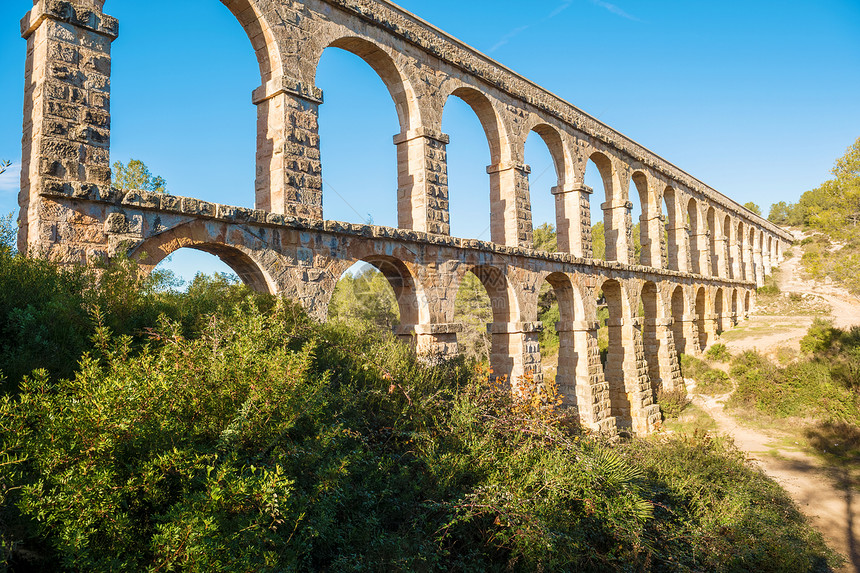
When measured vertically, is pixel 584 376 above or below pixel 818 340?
below

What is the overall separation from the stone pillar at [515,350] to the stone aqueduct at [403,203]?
4 centimetres

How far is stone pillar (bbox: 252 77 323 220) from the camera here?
7.39 m

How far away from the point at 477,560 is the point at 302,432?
173cm

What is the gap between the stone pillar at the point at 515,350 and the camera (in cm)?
1069

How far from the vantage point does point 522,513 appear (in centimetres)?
443

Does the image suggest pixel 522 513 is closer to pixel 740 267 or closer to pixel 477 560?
pixel 477 560

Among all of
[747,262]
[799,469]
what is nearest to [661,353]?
[799,469]

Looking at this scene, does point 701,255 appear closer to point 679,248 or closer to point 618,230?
point 679,248

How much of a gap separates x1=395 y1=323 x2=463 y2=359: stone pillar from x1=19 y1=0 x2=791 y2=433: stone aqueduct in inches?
1.1

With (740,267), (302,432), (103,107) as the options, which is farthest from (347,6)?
(740,267)

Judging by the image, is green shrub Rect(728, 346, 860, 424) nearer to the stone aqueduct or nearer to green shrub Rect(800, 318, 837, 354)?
A: green shrub Rect(800, 318, 837, 354)

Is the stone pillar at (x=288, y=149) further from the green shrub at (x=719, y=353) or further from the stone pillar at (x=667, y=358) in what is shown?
the green shrub at (x=719, y=353)

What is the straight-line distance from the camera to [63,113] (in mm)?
5574

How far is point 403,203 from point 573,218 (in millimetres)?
5390
